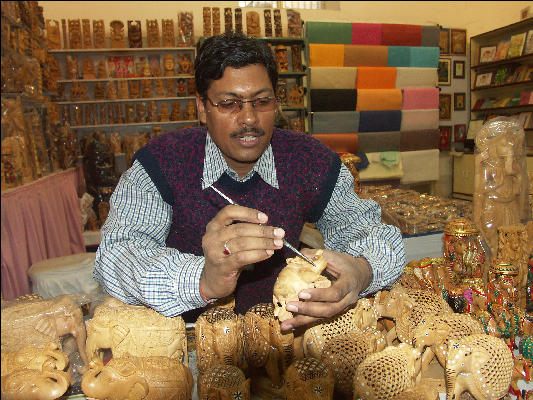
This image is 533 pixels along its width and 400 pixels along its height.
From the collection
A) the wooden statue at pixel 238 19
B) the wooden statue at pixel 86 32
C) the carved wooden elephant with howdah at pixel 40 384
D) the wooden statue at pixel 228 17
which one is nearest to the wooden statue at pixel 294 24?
the wooden statue at pixel 238 19

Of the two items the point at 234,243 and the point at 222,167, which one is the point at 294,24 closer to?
the point at 222,167

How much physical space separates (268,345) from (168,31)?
553 centimetres

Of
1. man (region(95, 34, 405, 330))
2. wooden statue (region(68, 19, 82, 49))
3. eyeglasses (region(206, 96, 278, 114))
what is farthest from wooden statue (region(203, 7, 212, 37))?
eyeglasses (region(206, 96, 278, 114))

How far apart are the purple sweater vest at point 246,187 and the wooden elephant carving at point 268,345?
0.51m

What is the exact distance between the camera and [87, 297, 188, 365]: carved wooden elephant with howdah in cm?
98

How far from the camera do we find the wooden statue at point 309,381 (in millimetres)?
886

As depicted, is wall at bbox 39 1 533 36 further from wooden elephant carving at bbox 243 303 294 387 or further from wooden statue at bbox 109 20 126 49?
wooden elephant carving at bbox 243 303 294 387

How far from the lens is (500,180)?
76.5 inches

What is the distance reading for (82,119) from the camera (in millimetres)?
5703

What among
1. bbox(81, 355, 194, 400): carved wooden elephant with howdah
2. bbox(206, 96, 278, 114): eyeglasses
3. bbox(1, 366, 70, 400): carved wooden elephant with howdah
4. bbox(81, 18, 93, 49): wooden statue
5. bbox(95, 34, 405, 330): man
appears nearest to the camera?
bbox(1, 366, 70, 400): carved wooden elephant with howdah

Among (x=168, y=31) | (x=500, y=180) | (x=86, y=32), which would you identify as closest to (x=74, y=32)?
(x=86, y=32)

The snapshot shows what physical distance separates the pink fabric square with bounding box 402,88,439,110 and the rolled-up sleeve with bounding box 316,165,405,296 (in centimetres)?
495

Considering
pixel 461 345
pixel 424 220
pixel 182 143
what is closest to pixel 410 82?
pixel 424 220

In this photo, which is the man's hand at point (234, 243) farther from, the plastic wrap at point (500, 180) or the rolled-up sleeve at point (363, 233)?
the plastic wrap at point (500, 180)
